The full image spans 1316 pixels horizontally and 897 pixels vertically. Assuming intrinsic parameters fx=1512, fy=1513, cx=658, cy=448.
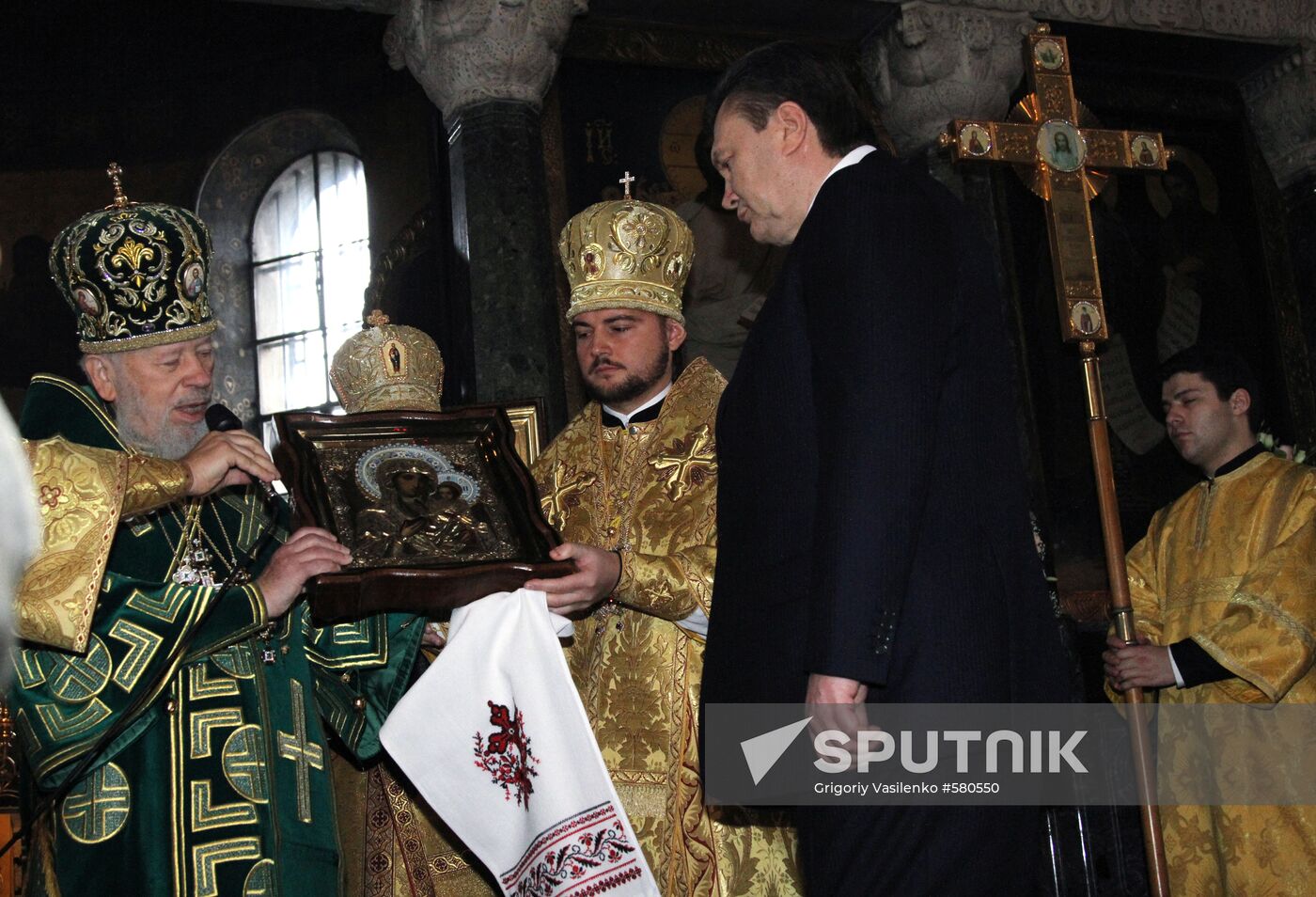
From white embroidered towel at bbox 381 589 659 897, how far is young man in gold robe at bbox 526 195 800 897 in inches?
5.4

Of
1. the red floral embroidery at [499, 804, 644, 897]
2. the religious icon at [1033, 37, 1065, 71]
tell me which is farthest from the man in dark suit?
the religious icon at [1033, 37, 1065, 71]

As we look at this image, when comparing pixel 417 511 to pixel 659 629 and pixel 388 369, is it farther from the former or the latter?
pixel 388 369

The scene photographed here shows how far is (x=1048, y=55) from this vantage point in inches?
219

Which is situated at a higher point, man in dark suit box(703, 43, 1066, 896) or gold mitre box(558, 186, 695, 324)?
gold mitre box(558, 186, 695, 324)

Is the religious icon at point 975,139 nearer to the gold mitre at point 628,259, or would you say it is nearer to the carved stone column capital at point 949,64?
the gold mitre at point 628,259

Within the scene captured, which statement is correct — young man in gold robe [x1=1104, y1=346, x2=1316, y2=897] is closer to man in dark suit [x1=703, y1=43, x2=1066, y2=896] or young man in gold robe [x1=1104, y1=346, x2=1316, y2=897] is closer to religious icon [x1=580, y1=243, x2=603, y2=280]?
religious icon [x1=580, y1=243, x2=603, y2=280]

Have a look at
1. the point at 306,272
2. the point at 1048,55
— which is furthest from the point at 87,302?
the point at 306,272

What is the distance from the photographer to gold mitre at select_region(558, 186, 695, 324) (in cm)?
436

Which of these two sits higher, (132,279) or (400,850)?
(132,279)

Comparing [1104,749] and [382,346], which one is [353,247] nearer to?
[382,346]

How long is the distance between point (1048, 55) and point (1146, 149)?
1.63ft

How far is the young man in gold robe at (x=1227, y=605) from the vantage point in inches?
193

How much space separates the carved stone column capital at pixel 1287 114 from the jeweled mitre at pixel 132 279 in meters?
6.42

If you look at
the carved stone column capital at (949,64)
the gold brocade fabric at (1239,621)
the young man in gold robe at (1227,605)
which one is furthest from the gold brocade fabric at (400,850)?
the carved stone column capital at (949,64)
